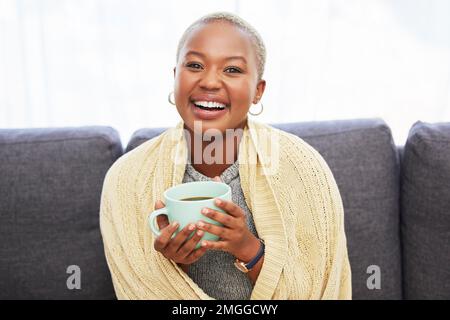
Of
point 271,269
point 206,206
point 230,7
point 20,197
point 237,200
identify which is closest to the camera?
point 206,206

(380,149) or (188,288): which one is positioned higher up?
(380,149)

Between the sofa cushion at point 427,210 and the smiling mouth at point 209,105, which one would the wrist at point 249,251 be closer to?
the smiling mouth at point 209,105

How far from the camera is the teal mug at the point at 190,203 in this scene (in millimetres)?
740

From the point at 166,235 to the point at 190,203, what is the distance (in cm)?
9

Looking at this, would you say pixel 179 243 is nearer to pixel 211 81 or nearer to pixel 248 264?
pixel 248 264

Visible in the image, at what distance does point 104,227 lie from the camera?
1092 millimetres

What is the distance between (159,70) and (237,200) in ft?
2.93

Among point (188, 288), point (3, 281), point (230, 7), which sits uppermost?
point (230, 7)

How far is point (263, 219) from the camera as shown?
101 cm

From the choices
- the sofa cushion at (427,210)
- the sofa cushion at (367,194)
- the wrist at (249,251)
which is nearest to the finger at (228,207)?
the wrist at (249,251)

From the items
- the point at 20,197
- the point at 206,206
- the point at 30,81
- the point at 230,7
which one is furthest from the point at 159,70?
the point at 206,206

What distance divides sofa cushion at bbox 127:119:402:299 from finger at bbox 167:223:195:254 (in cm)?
64

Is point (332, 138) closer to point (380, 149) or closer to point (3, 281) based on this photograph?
point (380, 149)

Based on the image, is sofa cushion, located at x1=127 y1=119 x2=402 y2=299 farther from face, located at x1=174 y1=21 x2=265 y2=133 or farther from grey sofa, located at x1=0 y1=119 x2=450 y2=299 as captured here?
face, located at x1=174 y1=21 x2=265 y2=133
